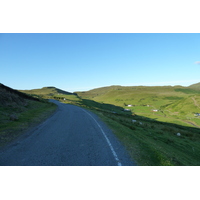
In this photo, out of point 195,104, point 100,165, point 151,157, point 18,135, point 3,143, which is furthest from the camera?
point 195,104

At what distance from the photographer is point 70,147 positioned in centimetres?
940

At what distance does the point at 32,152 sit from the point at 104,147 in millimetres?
4397

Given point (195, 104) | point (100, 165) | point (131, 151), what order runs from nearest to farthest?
1. point (100, 165)
2. point (131, 151)
3. point (195, 104)

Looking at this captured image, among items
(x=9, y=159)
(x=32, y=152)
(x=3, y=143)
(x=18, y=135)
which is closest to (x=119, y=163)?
(x=32, y=152)

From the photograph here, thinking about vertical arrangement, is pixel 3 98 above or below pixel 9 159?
above

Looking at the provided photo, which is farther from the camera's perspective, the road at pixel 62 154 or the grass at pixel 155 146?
the grass at pixel 155 146

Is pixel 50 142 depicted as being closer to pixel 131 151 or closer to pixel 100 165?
pixel 100 165

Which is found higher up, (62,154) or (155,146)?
(62,154)

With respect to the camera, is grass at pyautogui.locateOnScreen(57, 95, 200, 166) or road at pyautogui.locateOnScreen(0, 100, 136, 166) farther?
grass at pyautogui.locateOnScreen(57, 95, 200, 166)

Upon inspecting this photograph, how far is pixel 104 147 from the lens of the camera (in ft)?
30.8

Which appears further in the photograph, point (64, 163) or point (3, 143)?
point (3, 143)

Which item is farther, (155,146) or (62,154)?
(155,146)

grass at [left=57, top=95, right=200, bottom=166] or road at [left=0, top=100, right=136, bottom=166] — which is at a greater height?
road at [left=0, top=100, right=136, bottom=166]

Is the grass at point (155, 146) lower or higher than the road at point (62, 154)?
lower
